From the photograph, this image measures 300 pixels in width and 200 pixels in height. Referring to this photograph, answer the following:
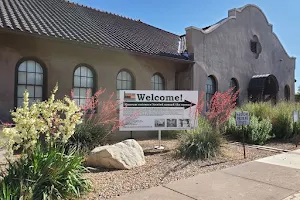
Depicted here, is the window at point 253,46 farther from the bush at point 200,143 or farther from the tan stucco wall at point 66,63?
→ the bush at point 200,143

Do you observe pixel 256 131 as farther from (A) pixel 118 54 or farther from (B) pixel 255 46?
(B) pixel 255 46

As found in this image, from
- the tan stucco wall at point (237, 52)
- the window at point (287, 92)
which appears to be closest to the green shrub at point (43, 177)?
the tan stucco wall at point (237, 52)

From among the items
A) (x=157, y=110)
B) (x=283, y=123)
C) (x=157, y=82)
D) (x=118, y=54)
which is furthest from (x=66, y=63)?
(x=283, y=123)

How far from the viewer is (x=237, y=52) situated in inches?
693

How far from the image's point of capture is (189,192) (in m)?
5.03

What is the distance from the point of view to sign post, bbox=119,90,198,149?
9.16 m

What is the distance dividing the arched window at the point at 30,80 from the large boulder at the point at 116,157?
4.55 m

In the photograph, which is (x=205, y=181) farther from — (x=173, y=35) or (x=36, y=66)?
(x=173, y=35)

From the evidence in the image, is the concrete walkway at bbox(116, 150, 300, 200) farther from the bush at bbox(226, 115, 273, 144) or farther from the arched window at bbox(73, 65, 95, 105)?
the arched window at bbox(73, 65, 95, 105)

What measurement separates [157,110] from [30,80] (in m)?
4.87

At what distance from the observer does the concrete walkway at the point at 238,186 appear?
4.82 m

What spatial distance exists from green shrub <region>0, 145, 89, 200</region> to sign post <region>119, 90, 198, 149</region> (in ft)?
14.4

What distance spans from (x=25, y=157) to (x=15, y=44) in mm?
6255

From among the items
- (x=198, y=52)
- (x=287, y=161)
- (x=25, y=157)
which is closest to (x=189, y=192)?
(x=25, y=157)
